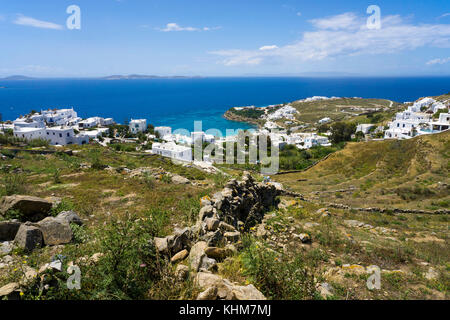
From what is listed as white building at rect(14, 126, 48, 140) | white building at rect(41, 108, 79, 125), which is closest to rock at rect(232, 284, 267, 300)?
white building at rect(14, 126, 48, 140)

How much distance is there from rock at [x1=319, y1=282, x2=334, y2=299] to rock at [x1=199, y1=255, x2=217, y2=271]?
2.37 meters

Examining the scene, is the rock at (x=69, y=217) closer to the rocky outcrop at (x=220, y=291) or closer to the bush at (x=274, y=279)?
the rocky outcrop at (x=220, y=291)

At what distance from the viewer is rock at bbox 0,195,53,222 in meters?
6.54

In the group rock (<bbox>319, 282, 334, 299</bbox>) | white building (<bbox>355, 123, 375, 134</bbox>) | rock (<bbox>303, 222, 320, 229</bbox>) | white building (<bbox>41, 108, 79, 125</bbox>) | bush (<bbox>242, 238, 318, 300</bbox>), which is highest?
white building (<bbox>41, 108, 79, 125</bbox>)

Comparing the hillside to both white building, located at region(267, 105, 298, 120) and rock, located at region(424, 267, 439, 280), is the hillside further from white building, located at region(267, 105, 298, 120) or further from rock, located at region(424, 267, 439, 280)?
white building, located at region(267, 105, 298, 120)

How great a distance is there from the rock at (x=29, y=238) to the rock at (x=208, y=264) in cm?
382

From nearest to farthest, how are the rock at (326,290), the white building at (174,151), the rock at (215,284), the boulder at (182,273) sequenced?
1. the rock at (215,284)
2. the boulder at (182,273)
3. the rock at (326,290)
4. the white building at (174,151)

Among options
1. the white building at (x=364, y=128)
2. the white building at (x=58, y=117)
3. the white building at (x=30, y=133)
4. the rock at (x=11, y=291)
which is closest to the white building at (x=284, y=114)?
the white building at (x=364, y=128)

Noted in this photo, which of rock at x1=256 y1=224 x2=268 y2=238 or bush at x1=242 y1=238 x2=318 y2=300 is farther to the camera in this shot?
rock at x1=256 y1=224 x2=268 y2=238

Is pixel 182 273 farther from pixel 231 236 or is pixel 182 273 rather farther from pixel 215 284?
pixel 231 236

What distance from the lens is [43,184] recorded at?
11609mm

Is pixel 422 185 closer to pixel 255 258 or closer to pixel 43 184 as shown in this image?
pixel 255 258

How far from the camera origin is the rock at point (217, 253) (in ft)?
15.4
